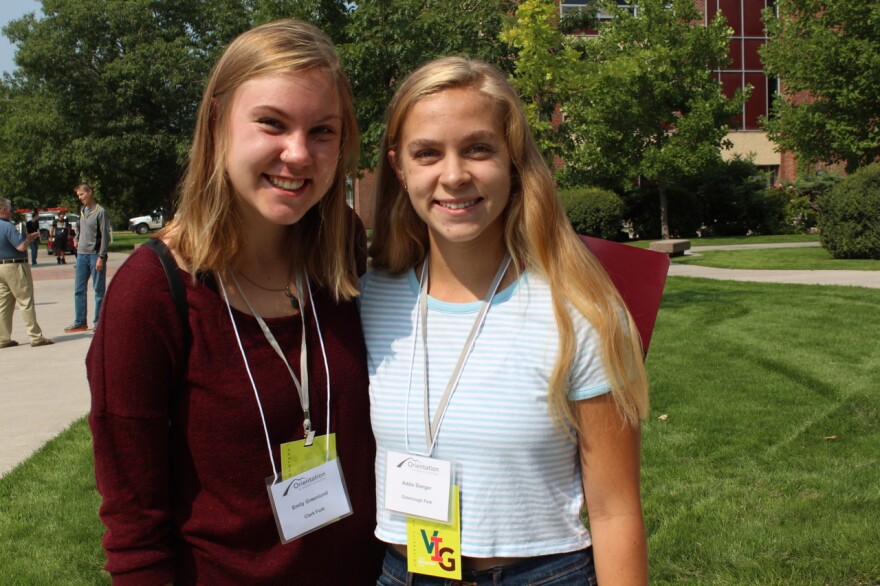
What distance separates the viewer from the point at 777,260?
56.3ft

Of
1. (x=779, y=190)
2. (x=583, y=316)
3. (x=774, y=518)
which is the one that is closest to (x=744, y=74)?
(x=779, y=190)

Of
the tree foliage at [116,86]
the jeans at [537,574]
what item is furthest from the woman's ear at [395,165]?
the tree foliage at [116,86]

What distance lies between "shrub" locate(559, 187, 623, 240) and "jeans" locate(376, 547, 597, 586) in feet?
75.6

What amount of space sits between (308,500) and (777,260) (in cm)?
1702

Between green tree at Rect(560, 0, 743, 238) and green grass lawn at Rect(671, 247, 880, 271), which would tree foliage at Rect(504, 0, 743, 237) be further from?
green grass lawn at Rect(671, 247, 880, 271)

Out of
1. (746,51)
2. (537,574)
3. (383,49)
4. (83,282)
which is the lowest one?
(83,282)

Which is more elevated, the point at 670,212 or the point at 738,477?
the point at 670,212

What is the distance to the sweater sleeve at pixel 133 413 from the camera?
170 centimetres

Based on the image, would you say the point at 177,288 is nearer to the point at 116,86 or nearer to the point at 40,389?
the point at 40,389

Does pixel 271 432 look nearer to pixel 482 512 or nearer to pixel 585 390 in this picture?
pixel 482 512

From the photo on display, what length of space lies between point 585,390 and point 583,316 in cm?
17

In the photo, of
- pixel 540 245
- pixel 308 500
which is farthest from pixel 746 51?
pixel 308 500

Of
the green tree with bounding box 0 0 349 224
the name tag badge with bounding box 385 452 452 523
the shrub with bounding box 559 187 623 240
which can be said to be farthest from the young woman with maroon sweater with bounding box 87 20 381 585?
the green tree with bounding box 0 0 349 224

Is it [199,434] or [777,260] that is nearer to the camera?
[199,434]
